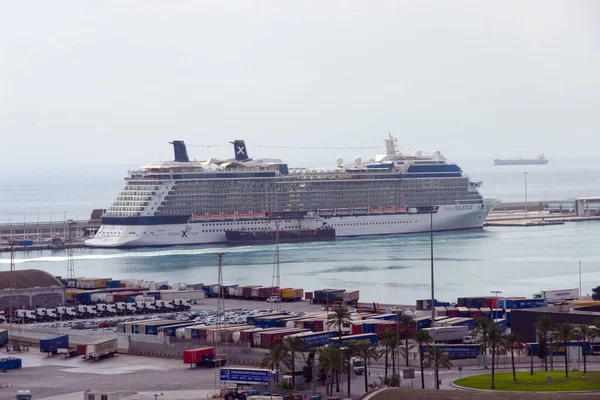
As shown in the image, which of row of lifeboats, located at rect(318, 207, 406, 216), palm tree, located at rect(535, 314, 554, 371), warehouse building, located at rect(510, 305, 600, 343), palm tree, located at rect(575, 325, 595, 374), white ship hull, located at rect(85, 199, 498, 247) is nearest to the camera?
palm tree, located at rect(575, 325, 595, 374)

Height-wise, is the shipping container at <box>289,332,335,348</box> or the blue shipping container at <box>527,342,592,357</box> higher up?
the shipping container at <box>289,332,335,348</box>

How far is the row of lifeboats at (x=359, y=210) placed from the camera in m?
85.9

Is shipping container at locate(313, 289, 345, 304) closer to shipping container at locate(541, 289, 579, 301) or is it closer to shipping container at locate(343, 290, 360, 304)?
shipping container at locate(343, 290, 360, 304)

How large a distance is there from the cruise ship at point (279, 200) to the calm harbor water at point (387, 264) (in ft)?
6.38

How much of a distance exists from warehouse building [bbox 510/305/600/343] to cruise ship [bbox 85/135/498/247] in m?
42.2

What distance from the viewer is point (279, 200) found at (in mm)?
85188

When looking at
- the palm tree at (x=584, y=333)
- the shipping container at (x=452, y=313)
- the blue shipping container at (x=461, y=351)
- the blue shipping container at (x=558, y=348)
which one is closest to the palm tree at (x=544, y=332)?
the palm tree at (x=584, y=333)

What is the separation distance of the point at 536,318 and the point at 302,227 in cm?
5104

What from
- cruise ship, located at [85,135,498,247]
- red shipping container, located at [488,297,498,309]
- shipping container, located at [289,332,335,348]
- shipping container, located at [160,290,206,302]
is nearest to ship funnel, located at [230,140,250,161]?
cruise ship, located at [85,135,498,247]

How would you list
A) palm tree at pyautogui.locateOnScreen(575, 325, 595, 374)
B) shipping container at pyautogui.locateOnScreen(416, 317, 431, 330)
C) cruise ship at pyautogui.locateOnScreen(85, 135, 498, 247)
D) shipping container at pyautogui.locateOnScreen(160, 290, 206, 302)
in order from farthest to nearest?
cruise ship at pyautogui.locateOnScreen(85, 135, 498, 247) < shipping container at pyautogui.locateOnScreen(160, 290, 206, 302) < shipping container at pyautogui.locateOnScreen(416, 317, 431, 330) < palm tree at pyautogui.locateOnScreen(575, 325, 595, 374)

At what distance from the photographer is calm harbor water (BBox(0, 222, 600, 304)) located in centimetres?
5506

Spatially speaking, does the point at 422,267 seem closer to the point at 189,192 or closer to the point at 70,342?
the point at 189,192

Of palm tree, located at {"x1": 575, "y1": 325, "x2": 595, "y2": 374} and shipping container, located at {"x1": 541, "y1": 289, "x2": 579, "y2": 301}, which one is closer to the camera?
palm tree, located at {"x1": 575, "y1": 325, "x2": 595, "y2": 374}

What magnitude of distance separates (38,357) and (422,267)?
3180cm
